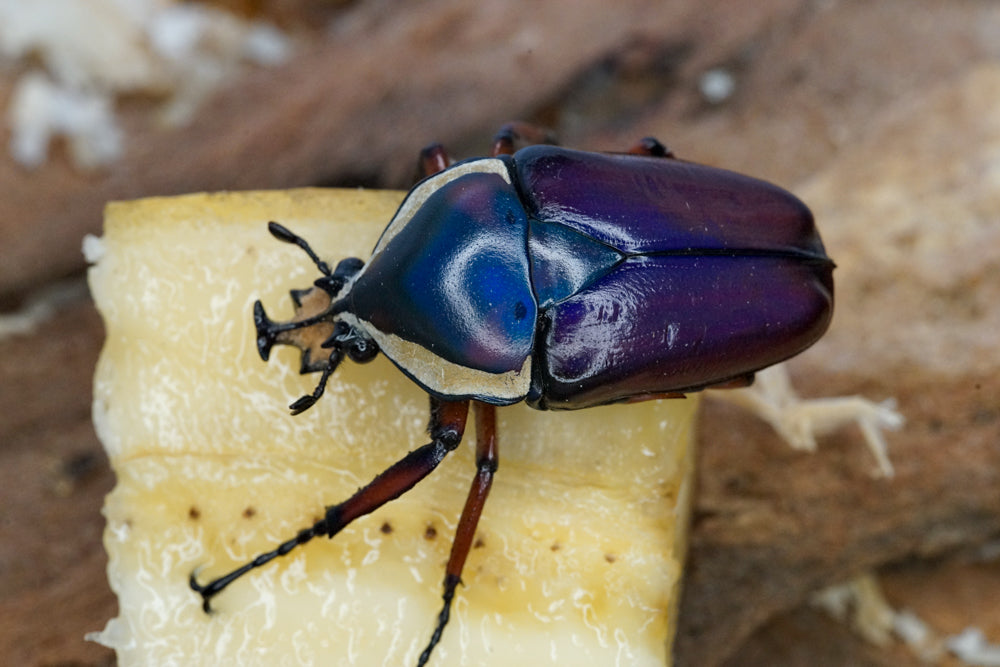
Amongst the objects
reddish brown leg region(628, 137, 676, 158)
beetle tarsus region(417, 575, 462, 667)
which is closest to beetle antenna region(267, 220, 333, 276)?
beetle tarsus region(417, 575, 462, 667)

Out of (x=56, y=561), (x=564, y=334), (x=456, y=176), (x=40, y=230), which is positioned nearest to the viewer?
(x=564, y=334)

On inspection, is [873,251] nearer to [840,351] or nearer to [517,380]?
[840,351]

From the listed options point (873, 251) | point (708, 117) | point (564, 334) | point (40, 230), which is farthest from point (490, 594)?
point (40, 230)

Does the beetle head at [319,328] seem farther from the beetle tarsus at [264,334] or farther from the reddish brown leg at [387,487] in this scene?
the reddish brown leg at [387,487]

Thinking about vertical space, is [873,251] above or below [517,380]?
below

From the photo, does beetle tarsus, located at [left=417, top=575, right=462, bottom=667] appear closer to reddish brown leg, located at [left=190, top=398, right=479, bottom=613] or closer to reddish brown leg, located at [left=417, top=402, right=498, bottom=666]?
reddish brown leg, located at [left=417, top=402, right=498, bottom=666]

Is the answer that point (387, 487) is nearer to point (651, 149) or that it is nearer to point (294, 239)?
point (294, 239)

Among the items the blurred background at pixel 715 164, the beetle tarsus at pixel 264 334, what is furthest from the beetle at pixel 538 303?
the blurred background at pixel 715 164

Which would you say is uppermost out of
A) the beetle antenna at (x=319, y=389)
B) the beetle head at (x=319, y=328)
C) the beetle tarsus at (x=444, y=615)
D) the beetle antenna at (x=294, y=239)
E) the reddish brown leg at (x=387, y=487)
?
the beetle antenna at (x=294, y=239)
